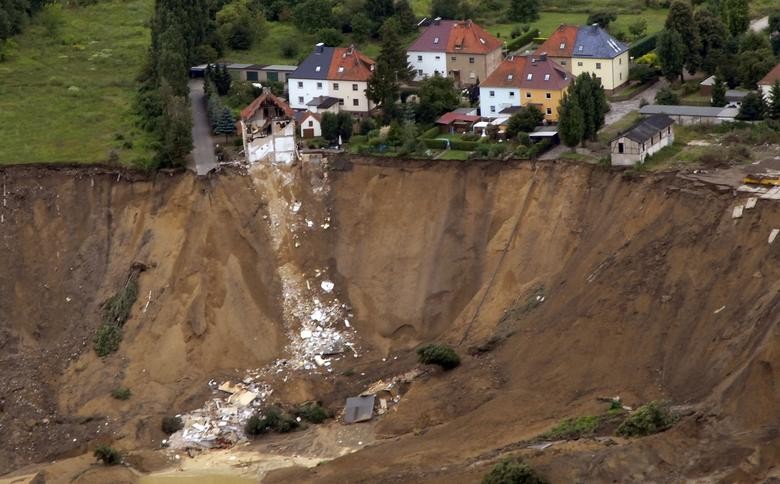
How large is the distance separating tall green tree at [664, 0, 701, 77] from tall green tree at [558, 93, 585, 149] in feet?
41.2

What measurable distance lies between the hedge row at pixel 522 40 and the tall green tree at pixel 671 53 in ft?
36.2

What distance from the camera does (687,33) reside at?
293 ft

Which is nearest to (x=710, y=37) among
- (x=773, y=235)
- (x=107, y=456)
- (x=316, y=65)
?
(x=316, y=65)

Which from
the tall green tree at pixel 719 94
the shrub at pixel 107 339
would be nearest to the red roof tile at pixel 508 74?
the tall green tree at pixel 719 94

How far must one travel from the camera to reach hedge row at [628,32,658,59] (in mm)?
94438

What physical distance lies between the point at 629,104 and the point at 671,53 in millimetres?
3464

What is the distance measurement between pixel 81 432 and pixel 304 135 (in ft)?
68.0

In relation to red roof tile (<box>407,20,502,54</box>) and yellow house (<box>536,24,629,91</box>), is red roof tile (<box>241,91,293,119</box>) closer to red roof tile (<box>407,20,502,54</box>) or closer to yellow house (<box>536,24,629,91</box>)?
red roof tile (<box>407,20,502,54</box>)

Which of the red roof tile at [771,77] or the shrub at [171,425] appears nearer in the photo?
the shrub at [171,425]

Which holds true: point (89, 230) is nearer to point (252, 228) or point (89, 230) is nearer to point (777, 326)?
point (252, 228)

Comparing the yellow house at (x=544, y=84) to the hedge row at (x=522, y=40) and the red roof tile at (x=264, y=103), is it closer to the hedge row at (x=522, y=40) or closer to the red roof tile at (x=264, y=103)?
the hedge row at (x=522, y=40)

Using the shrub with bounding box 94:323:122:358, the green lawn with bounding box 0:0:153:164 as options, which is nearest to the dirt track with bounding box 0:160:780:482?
the shrub with bounding box 94:323:122:358

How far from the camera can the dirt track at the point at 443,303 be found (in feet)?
207

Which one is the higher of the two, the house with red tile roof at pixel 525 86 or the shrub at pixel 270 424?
the house with red tile roof at pixel 525 86
